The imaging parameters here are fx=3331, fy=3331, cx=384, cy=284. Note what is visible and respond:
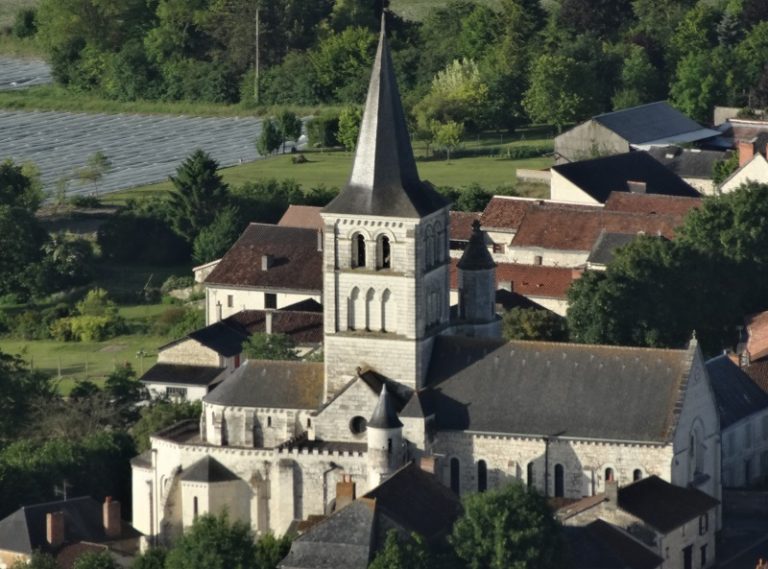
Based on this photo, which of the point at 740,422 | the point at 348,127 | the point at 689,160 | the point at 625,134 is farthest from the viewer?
the point at 348,127

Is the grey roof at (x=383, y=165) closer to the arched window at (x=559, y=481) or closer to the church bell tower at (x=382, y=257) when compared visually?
the church bell tower at (x=382, y=257)

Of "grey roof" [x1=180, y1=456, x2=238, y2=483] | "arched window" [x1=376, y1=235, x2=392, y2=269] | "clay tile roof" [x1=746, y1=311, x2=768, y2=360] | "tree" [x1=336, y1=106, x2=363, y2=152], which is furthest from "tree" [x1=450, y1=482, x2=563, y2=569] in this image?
"tree" [x1=336, y1=106, x2=363, y2=152]

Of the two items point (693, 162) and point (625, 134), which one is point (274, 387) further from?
point (625, 134)

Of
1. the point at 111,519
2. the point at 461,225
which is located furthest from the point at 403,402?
the point at 461,225

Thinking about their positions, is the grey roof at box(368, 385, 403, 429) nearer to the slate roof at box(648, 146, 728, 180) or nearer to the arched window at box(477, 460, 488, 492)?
the arched window at box(477, 460, 488, 492)

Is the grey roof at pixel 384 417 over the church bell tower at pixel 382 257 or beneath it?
beneath

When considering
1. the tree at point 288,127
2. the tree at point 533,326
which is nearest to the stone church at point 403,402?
the tree at point 533,326
